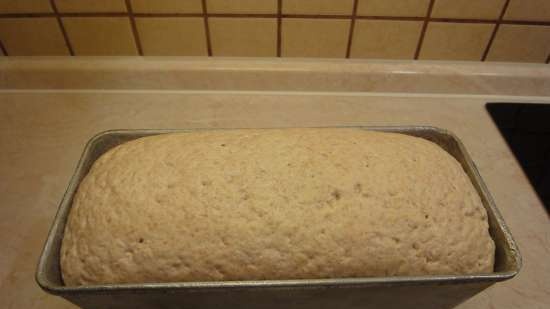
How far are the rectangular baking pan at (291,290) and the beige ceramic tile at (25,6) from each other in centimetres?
46

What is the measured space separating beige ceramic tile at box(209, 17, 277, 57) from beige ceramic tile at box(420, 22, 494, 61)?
1.14ft

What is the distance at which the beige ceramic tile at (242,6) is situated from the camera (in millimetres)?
786

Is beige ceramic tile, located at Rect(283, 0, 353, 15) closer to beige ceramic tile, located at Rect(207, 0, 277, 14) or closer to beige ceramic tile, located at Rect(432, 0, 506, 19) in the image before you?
beige ceramic tile, located at Rect(207, 0, 277, 14)

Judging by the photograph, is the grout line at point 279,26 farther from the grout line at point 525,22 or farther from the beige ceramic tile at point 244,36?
the grout line at point 525,22

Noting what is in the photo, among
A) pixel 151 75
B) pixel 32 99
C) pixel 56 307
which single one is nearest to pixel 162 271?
pixel 56 307

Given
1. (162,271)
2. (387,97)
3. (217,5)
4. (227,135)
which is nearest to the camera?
(162,271)

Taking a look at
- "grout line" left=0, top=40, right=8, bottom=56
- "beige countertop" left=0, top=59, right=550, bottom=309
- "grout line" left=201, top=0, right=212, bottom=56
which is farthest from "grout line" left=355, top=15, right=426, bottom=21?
"grout line" left=0, top=40, right=8, bottom=56

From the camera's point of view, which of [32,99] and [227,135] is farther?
[32,99]

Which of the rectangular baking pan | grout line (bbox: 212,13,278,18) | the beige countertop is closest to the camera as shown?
the rectangular baking pan

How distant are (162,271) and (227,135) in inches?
8.7

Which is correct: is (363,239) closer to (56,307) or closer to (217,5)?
(56,307)

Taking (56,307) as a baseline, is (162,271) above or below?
above

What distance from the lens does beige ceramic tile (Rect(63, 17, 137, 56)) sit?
0.81m

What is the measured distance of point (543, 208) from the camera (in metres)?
0.69
